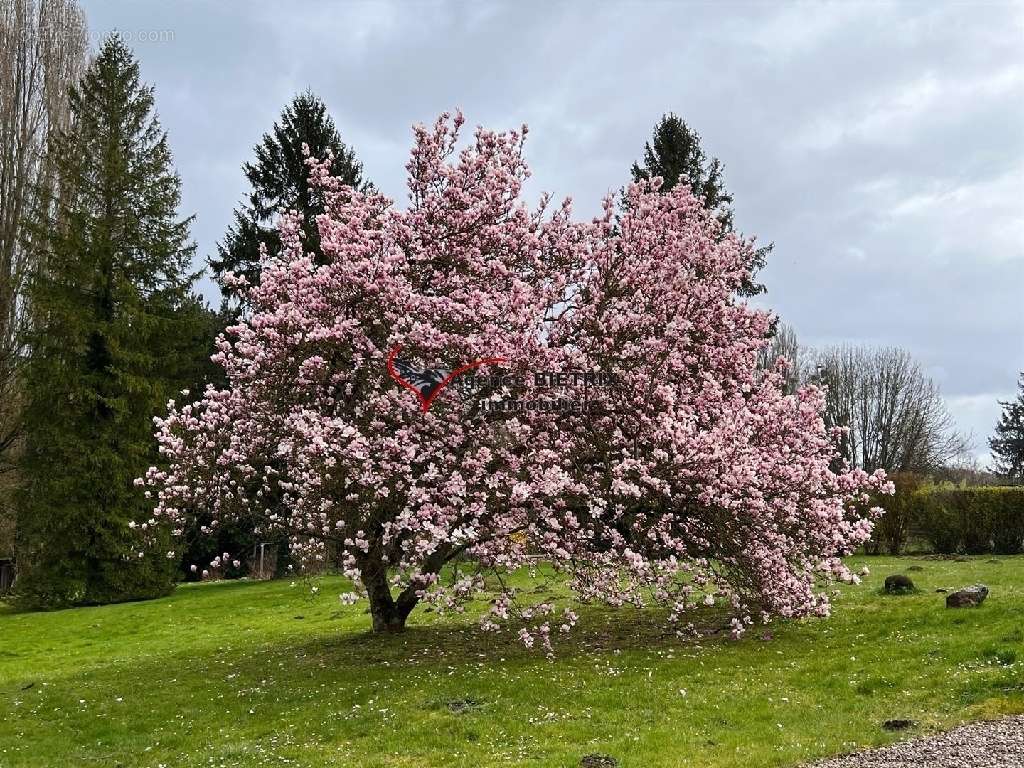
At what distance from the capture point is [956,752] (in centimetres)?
763

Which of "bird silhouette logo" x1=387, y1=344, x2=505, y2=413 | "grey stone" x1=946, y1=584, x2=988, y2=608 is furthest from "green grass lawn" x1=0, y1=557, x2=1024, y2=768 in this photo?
"bird silhouette logo" x1=387, y1=344, x2=505, y2=413

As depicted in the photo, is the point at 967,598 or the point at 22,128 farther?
the point at 22,128

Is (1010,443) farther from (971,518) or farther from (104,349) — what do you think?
(104,349)

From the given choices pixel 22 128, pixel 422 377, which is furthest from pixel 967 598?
pixel 22 128

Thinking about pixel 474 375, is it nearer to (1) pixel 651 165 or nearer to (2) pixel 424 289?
(2) pixel 424 289

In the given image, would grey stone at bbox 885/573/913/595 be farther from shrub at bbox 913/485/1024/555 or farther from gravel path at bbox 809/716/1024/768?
shrub at bbox 913/485/1024/555

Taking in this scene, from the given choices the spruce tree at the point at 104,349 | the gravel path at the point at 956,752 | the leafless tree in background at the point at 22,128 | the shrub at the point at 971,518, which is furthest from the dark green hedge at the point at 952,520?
the leafless tree in background at the point at 22,128

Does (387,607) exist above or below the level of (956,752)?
above

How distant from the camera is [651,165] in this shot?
3575 cm

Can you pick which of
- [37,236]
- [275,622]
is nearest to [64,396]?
[37,236]

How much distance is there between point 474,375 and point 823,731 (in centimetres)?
643

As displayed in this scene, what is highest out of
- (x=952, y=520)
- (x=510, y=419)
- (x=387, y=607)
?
(x=510, y=419)

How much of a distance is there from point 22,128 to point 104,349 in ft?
43.6

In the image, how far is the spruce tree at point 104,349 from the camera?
1070 inches
